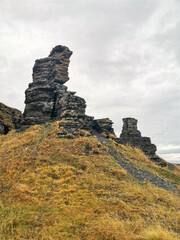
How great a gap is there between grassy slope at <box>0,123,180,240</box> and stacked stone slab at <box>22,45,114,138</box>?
642 centimetres

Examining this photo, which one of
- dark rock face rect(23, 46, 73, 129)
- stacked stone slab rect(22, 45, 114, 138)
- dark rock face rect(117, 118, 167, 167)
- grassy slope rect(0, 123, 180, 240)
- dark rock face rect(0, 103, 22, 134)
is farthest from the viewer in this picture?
dark rock face rect(117, 118, 167, 167)

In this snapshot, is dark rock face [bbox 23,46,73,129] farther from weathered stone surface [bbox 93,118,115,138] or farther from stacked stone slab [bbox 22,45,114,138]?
weathered stone surface [bbox 93,118,115,138]

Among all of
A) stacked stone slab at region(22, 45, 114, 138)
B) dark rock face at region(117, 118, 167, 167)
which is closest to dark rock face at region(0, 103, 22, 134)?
stacked stone slab at region(22, 45, 114, 138)

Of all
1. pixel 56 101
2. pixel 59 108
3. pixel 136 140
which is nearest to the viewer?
pixel 59 108

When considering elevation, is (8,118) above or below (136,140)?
above

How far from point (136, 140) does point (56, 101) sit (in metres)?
22.7

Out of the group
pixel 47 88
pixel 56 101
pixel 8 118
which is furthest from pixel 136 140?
pixel 8 118

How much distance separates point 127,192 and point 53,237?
205 inches

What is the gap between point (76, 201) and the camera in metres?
8.00

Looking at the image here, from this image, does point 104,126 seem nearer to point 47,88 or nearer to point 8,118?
point 47,88

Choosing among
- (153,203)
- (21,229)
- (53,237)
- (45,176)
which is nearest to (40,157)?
(45,176)

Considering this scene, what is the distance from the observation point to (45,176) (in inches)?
420

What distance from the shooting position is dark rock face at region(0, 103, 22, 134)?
104ft


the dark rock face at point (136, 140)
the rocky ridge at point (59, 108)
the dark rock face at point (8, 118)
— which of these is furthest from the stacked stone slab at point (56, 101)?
the dark rock face at point (8, 118)
